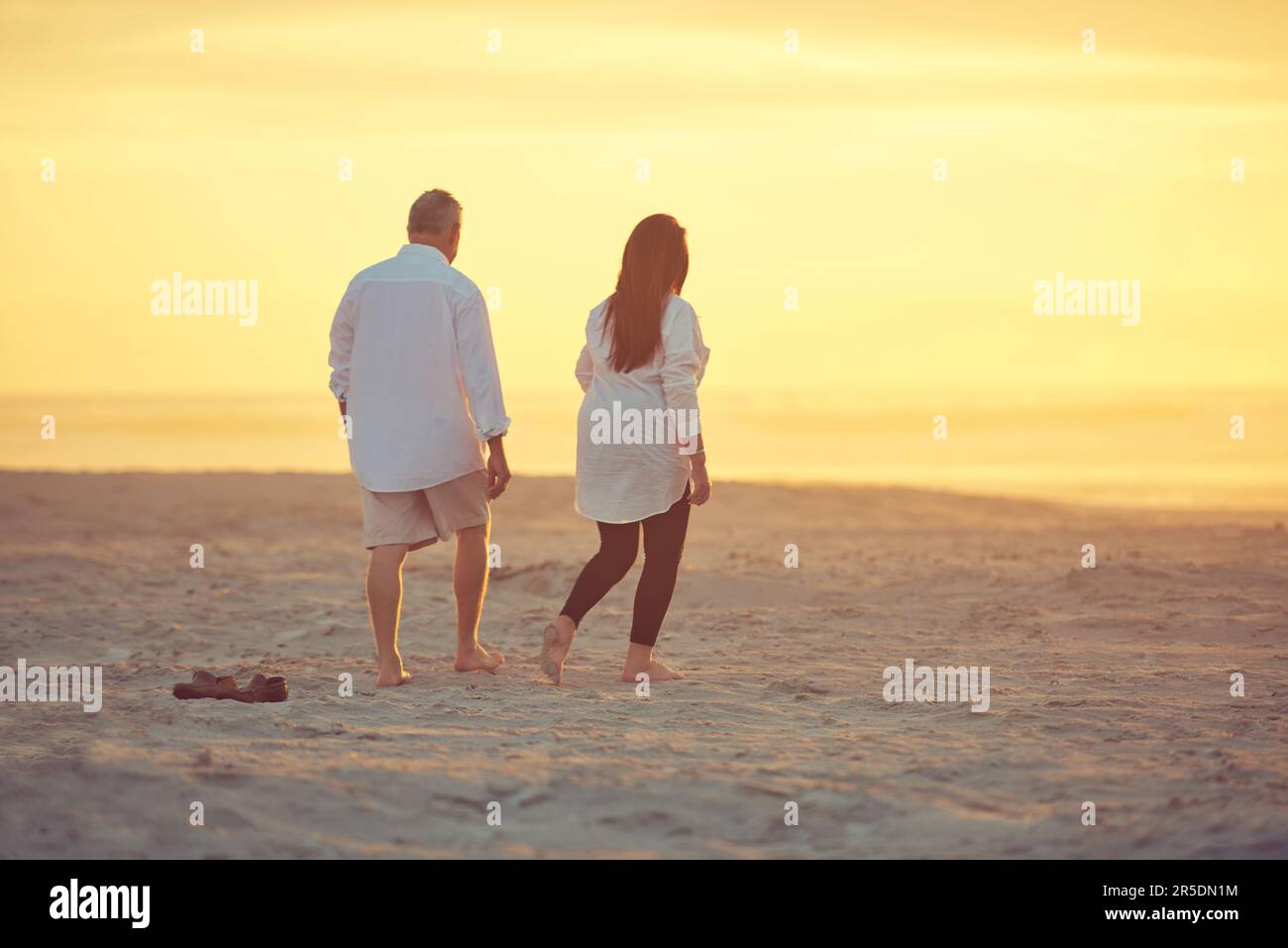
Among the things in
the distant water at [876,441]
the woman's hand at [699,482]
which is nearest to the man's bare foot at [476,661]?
the woman's hand at [699,482]

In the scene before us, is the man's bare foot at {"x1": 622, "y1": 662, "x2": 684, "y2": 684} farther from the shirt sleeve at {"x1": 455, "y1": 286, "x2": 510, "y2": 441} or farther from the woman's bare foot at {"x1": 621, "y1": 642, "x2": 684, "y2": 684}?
the shirt sleeve at {"x1": 455, "y1": 286, "x2": 510, "y2": 441}

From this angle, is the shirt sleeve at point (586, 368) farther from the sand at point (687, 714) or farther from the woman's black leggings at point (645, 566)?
the sand at point (687, 714)

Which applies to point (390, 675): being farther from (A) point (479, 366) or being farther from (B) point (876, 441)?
(B) point (876, 441)

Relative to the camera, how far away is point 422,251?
5820 millimetres

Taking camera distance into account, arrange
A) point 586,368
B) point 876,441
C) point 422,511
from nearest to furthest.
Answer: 1. point 422,511
2. point 586,368
3. point 876,441

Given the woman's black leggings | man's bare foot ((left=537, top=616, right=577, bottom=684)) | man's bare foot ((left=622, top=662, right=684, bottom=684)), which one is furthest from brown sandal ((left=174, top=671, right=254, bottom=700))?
man's bare foot ((left=622, top=662, right=684, bottom=684))

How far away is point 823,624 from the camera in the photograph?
746 centimetres

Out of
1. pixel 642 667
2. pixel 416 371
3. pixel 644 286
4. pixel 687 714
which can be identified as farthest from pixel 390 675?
pixel 644 286

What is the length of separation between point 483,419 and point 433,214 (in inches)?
36.4

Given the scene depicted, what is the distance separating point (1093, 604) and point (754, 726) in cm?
341

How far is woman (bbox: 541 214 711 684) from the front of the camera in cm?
561
